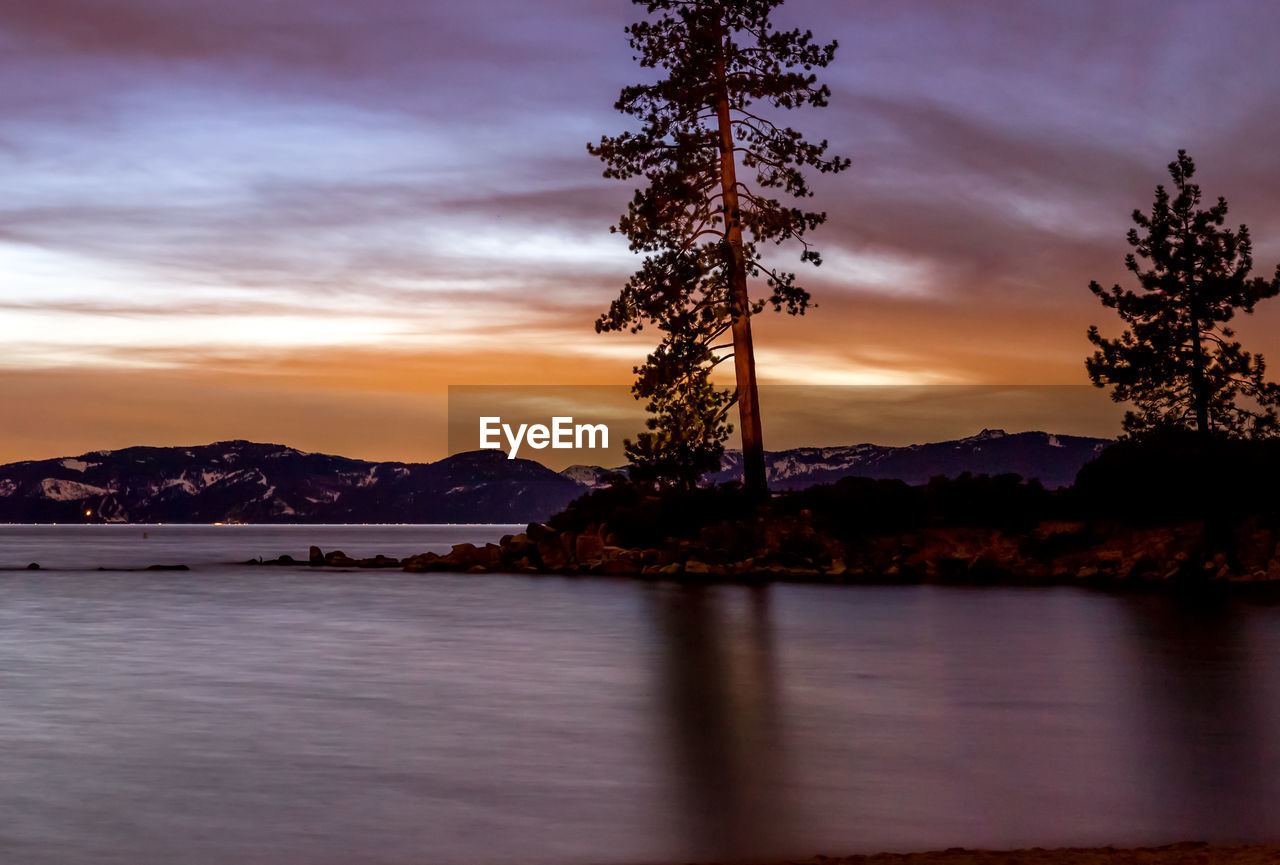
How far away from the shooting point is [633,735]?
14.2 meters

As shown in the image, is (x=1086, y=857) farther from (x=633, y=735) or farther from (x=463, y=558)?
(x=463, y=558)

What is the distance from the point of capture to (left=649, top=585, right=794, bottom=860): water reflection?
9.27m

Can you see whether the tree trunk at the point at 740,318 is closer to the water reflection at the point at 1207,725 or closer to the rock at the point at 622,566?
the rock at the point at 622,566

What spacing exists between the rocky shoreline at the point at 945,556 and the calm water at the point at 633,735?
31.8 ft

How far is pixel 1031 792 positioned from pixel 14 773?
8850 mm

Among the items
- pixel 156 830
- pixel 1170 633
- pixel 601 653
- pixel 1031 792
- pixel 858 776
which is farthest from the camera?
pixel 1170 633

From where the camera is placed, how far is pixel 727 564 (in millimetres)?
44531

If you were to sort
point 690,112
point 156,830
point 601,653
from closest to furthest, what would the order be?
point 156,830 → point 601,653 → point 690,112

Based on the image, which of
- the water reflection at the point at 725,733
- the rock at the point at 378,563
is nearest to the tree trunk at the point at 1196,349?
the water reflection at the point at 725,733

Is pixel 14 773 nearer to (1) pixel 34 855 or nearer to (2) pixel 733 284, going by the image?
(1) pixel 34 855

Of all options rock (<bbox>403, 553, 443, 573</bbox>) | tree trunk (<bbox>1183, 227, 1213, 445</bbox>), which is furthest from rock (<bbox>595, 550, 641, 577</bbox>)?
tree trunk (<bbox>1183, 227, 1213, 445</bbox>)

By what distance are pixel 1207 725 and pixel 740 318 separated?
111ft

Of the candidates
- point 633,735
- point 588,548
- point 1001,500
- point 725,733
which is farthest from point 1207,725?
point 588,548

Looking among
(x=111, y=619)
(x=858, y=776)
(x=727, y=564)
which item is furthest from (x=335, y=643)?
(x=727, y=564)
